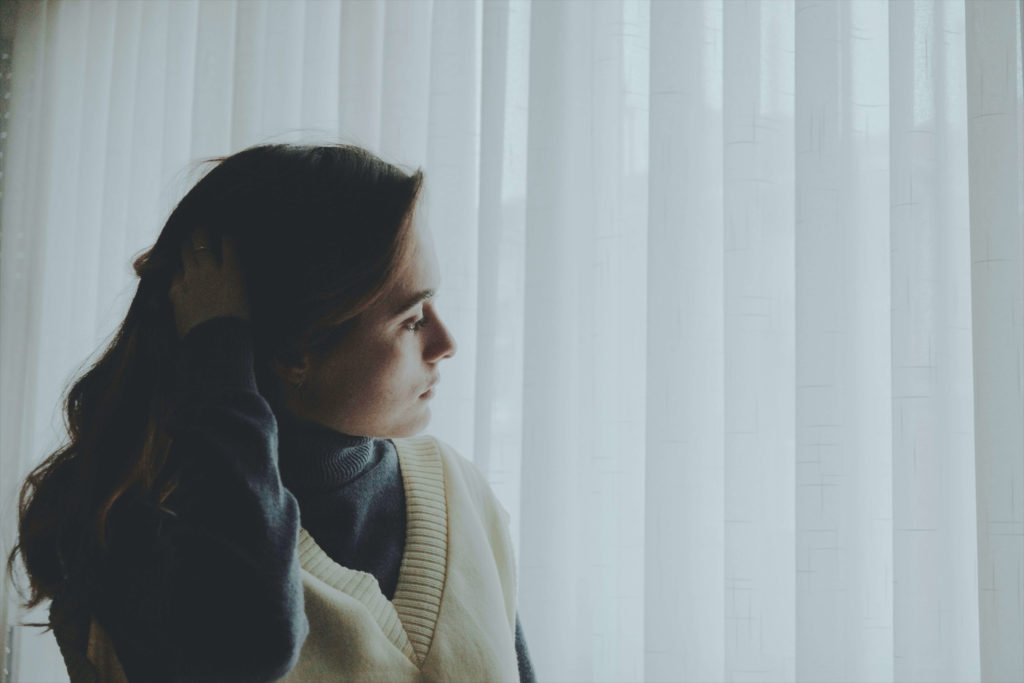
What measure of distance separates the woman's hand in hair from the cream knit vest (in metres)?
0.21

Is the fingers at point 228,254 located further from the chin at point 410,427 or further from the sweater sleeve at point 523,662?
the sweater sleeve at point 523,662

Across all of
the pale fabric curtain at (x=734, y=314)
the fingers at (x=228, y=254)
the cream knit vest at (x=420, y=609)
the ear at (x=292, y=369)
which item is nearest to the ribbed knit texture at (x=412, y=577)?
the cream knit vest at (x=420, y=609)

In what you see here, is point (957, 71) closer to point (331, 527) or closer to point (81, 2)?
point (331, 527)

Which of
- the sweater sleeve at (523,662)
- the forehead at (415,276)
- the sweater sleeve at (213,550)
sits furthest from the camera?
the sweater sleeve at (523,662)

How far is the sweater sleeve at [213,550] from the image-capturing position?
2.30 feet

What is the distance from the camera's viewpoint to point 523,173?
1.31 meters

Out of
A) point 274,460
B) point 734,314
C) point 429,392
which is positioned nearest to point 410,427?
point 429,392

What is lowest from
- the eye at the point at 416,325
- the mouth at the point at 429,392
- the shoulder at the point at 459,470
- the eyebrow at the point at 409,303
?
the shoulder at the point at 459,470

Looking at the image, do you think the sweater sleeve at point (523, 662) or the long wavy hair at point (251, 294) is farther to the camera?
the sweater sleeve at point (523, 662)

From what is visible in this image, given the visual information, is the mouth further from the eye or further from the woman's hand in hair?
the woman's hand in hair

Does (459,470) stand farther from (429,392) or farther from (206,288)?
(206,288)

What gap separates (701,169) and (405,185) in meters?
0.45

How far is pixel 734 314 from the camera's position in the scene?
1.06m

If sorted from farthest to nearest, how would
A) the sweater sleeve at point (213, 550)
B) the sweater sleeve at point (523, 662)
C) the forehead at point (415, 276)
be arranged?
the sweater sleeve at point (523, 662) → the forehead at point (415, 276) → the sweater sleeve at point (213, 550)
